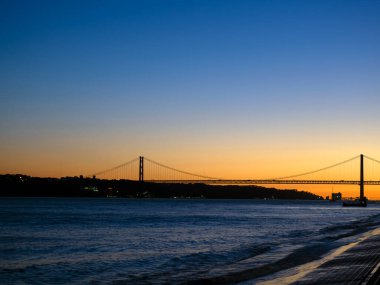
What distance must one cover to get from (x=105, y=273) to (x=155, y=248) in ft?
30.4

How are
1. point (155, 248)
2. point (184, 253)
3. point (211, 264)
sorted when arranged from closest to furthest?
point (211, 264)
point (184, 253)
point (155, 248)

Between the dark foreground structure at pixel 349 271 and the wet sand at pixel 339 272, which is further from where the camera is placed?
the wet sand at pixel 339 272

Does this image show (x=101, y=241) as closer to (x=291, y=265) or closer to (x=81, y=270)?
(x=81, y=270)

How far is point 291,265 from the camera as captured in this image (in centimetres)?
1928

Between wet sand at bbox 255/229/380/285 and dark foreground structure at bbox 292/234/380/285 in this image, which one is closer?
dark foreground structure at bbox 292/234/380/285

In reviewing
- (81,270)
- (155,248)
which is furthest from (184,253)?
(81,270)

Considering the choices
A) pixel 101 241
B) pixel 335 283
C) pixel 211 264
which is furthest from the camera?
pixel 101 241

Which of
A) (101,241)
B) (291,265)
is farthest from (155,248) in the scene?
→ (291,265)

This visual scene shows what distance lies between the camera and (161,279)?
1706 centimetres

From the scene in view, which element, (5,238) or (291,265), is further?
(5,238)

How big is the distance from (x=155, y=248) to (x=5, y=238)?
11.7m

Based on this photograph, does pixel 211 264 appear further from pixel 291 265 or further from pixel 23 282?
pixel 23 282

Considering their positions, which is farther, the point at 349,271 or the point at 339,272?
the point at 339,272

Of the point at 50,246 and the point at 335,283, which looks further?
the point at 50,246
